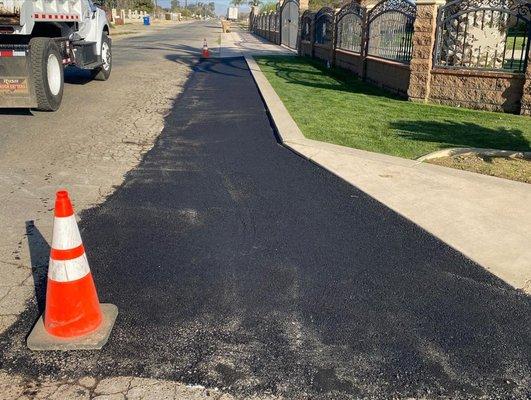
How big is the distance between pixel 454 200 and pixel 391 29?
9.26 meters

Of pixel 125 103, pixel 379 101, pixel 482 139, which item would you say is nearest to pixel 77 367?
pixel 482 139

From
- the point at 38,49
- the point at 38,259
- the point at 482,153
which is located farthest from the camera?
the point at 38,49

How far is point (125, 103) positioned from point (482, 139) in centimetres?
708

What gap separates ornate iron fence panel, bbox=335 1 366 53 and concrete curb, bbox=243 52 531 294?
936 cm

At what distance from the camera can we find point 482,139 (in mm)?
8656

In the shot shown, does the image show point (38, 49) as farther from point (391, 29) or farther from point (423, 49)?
point (391, 29)

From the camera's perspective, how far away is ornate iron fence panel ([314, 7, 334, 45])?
20.4 meters

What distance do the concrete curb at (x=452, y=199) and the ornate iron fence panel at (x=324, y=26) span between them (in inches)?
536

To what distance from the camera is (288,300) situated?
3.67 m

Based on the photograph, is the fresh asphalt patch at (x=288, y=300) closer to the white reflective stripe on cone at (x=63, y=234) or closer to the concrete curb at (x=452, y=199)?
the concrete curb at (x=452, y=199)

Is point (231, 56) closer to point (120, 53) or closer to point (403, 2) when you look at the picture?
point (120, 53)

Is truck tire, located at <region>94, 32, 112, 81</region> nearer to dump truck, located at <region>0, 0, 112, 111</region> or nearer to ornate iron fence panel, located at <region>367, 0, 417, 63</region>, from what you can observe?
dump truck, located at <region>0, 0, 112, 111</region>

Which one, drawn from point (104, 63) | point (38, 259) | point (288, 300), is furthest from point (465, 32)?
point (38, 259)

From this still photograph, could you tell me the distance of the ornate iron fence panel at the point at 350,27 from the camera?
1620cm
